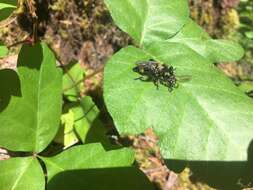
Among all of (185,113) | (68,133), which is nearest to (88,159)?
(185,113)

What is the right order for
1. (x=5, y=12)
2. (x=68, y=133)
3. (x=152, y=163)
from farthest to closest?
1. (x=152, y=163)
2. (x=68, y=133)
3. (x=5, y=12)

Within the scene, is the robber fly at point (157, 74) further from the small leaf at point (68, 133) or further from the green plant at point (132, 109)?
the small leaf at point (68, 133)

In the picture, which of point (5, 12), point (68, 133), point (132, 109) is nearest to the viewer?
point (132, 109)

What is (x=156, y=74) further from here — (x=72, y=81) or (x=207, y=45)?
(x=72, y=81)

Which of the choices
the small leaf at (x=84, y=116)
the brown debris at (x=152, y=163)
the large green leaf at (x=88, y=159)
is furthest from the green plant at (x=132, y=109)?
the brown debris at (x=152, y=163)

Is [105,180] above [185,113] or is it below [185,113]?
below

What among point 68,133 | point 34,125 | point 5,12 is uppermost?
point 5,12

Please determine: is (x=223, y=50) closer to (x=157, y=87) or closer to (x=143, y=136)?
(x=157, y=87)

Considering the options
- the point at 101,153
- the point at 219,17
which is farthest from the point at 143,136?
the point at 219,17
